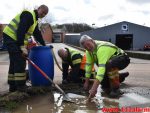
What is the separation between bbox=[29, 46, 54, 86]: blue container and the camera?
8.16 metres

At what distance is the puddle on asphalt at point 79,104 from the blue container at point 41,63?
90 cm

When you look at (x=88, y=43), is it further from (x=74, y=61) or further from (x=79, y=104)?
(x=74, y=61)

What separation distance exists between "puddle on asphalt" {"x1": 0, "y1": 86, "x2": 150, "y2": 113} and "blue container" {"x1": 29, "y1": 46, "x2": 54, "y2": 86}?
35.4 inches

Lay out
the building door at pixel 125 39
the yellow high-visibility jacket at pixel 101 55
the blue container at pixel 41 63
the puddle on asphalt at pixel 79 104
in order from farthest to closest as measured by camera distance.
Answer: the building door at pixel 125 39
the blue container at pixel 41 63
the yellow high-visibility jacket at pixel 101 55
the puddle on asphalt at pixel 79 104

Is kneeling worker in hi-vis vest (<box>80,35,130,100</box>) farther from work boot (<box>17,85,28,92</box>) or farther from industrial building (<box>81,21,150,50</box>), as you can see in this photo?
industrial building (<box>81,21,150,50</box>)

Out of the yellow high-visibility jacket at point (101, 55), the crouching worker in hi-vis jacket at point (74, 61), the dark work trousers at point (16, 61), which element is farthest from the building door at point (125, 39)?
the yellow high-visibility jacket at point (101, 55)

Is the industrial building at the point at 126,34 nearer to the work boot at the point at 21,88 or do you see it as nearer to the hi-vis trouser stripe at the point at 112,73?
the work boot at the point at 21,88

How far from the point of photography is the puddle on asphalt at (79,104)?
609 centimetres

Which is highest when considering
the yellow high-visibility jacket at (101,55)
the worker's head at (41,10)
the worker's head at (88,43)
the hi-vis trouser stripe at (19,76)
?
the worker's head at (41,10)

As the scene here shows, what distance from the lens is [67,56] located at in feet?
28.2

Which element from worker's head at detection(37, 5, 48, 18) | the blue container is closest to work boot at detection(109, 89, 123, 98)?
the blue container

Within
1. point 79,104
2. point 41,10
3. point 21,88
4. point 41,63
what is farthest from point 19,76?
point 79,104

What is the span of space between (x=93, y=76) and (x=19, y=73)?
1787mm

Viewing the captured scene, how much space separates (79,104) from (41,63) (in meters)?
1.97
